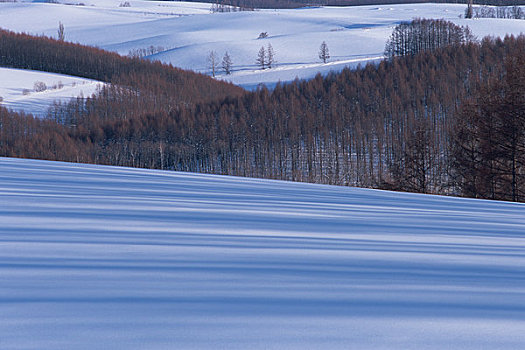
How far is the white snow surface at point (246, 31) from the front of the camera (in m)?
105

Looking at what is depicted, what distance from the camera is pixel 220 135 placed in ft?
225

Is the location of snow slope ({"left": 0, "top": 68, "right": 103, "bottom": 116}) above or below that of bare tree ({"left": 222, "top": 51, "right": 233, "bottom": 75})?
below

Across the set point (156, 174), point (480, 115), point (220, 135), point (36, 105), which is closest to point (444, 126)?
point (220, 135)

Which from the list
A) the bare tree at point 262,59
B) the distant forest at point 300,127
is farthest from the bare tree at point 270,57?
the distant forest at point 300,127

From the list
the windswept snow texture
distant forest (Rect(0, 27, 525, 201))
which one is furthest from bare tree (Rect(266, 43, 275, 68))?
the windswept snow texture

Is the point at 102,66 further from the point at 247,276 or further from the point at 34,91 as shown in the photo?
the point at 247,276

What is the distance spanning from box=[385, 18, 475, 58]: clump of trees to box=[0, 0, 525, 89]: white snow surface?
481cm

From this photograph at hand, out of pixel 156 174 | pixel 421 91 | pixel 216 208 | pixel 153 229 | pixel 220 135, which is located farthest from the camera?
pixel 220 135

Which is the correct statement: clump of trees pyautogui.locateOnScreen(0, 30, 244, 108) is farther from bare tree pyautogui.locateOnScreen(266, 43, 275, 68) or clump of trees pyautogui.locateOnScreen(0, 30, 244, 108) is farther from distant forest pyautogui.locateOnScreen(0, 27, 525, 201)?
distant forest pyautogui.locateOnScreen(0, 27, 525, 201)

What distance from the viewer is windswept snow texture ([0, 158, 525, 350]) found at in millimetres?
1664

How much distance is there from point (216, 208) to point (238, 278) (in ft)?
6.56

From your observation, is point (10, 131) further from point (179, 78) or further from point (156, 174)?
point (156, 174)

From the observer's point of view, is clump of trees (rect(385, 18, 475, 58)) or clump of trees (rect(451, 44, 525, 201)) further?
clump of trees (rect(385, 18, 475, 58))

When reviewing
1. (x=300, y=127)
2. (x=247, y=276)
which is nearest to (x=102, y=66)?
(x=300, y=127)
